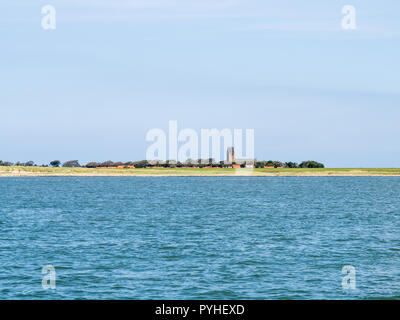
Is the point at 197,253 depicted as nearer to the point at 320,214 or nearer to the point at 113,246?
the point at 113,246

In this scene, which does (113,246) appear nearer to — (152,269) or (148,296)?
(152,269)

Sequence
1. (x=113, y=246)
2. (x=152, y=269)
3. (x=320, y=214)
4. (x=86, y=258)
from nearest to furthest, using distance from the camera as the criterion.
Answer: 1. (x=152, y=269)
2. (x=86, y=258)
3. (x=113, y=246)
4. (x=320, y=214)

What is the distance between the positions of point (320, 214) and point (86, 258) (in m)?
41.3

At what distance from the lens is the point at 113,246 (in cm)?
3788

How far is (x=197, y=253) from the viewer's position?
3453 cm

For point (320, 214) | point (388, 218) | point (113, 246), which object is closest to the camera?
point (113, 246)

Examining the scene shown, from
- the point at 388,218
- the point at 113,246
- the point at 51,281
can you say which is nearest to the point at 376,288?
the point at 51,281
